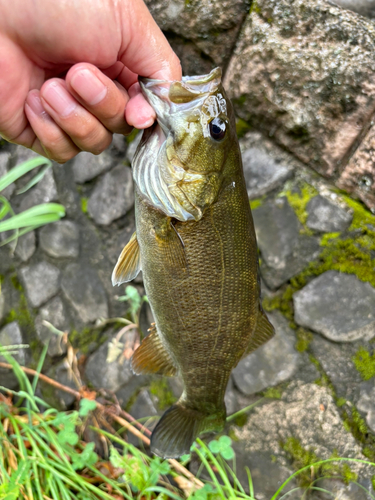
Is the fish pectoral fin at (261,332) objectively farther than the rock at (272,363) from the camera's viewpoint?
No

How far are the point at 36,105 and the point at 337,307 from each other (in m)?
1.40

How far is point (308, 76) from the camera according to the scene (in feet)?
4.72

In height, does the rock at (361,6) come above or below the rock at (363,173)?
above

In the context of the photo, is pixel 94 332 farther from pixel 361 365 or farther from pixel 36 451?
pixel 361 365

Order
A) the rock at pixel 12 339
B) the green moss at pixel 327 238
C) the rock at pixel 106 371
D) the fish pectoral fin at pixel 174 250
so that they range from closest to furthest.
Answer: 1. the fish pectoral fin at pixel 174 250
2. the green moss at pixel 327 238
3. the rock at pixel 106 371
4. the rock at pixel 12 339

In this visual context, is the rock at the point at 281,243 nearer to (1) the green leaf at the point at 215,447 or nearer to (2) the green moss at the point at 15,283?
(1) the green leaf at the point at 215,447

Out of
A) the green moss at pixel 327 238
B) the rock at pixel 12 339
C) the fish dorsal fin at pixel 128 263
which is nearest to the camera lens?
the fish dorsal fin at pixel 128 263

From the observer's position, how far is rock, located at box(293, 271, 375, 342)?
1.49m

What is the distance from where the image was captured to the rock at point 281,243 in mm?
1604

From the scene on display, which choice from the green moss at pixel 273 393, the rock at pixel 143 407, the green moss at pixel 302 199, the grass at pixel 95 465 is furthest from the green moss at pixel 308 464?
the green moss at pixel 302 199

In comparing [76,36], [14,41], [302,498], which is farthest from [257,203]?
[302,498]

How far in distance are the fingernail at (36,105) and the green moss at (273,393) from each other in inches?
57.9

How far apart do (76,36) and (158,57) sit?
0.25 metres

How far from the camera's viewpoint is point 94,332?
2.06 metres
